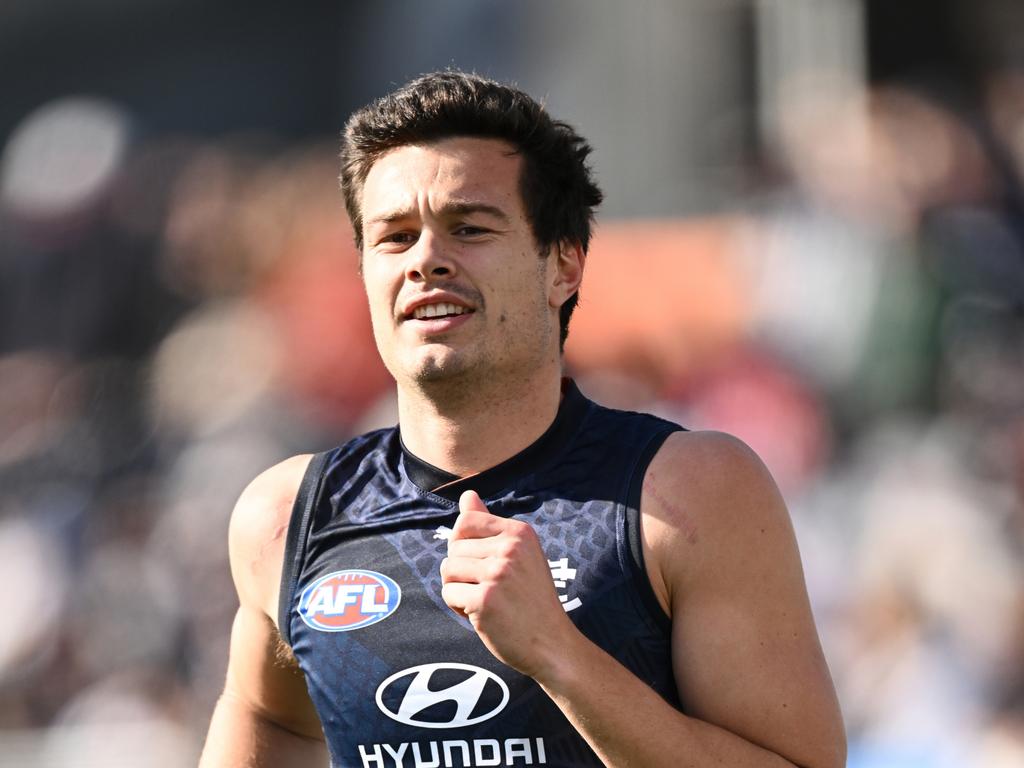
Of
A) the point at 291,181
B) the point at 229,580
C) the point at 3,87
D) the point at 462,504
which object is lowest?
the point at 229,580

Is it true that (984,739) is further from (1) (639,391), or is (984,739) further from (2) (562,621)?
(2) (562,621)

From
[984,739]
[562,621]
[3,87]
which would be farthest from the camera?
[3,87]

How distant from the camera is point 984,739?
5.64 meters

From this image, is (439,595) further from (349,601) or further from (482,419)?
(482,419)

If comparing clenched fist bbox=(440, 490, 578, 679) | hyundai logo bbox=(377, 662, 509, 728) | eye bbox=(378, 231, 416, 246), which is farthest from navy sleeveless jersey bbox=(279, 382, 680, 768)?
eye bbox=(378, 231, 416, 246)

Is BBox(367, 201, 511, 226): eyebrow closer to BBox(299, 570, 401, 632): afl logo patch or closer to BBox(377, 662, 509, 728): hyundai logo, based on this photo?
BBox(299, 570, 401, 632): afl logo patch

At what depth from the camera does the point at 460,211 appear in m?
2.99

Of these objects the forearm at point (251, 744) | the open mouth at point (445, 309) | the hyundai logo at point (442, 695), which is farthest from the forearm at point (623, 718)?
the forearm at point (251, 744)

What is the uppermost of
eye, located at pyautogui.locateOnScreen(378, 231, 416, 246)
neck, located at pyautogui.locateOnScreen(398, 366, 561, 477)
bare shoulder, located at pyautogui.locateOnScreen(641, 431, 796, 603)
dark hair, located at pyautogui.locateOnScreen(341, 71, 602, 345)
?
dark hair, located at pyautogui.locateOnScreen(341, 71, 602, 345)

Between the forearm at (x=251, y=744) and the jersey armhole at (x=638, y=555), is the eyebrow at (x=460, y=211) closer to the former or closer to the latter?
the jersey armhole at (x=638, y=555)

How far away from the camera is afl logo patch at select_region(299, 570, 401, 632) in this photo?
2.91m

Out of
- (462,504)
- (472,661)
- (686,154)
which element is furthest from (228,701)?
(686,154)

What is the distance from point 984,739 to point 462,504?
3682 millimetres

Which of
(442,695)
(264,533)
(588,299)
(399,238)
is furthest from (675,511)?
(588,299)
